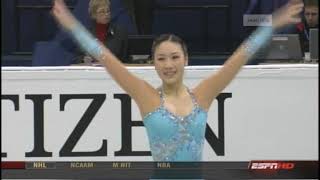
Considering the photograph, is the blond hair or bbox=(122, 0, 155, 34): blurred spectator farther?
bbox=(122, 0, 155, 34): blurred spectator

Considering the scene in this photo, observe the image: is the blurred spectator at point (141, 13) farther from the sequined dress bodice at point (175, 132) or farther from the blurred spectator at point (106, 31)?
the sequined dress bodice at point (175, 132)

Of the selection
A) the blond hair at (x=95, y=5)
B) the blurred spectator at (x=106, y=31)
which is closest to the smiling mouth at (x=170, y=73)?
the blurred spectator at (x=106, y=31)

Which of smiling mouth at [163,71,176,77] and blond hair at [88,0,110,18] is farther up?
blond hair at [88,0,110,18]

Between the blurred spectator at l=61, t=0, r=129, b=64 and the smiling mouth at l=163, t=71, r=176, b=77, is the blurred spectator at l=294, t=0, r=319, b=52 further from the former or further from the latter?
the smiling mouth at l=163, t=71, r=176, b=77

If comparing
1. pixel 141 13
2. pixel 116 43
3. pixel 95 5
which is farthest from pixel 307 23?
pixel 141 13

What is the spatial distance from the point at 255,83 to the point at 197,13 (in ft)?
16.4

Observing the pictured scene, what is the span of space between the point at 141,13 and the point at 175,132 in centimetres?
574

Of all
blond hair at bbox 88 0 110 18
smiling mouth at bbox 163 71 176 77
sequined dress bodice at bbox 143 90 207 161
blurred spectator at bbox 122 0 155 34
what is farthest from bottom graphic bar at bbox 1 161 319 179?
blurred spectator at bbox 122 0 155 34

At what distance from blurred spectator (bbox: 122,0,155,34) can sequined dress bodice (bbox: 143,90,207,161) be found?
5.36 metres

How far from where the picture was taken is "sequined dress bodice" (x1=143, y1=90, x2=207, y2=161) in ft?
11.5

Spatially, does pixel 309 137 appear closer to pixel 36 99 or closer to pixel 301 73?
pixel 301 73

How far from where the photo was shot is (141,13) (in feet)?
29.9

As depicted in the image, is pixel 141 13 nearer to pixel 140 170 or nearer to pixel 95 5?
pixel 95 5

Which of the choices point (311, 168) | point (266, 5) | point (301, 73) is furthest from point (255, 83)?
point (266, 5)
